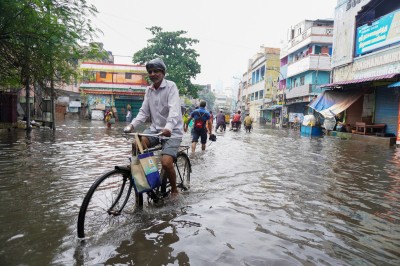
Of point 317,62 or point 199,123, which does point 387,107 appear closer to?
point 199,123

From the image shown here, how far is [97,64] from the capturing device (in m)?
39.4

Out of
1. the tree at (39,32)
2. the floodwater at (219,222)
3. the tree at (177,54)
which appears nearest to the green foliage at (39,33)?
the tree at (39,32)

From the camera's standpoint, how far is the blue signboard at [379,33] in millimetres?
15570

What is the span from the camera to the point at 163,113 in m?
4.28

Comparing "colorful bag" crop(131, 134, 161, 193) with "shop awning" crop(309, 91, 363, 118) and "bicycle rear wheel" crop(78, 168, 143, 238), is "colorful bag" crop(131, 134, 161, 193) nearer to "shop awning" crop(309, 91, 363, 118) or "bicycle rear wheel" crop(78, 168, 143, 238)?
"bicycle rear wheel" crop(78, 168, 143, 238)

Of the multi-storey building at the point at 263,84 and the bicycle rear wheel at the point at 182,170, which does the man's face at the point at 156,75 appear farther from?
the multi-storey building at the point at 263,84

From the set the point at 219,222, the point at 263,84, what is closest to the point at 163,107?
the point at 219,222

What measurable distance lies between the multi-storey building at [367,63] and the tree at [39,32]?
13763 millimetres

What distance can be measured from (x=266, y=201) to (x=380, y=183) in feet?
10.5

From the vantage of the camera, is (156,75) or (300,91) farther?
(300,91)

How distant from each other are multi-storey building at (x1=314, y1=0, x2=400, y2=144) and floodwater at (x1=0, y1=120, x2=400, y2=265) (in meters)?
11.7

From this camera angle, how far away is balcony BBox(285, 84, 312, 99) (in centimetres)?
3431

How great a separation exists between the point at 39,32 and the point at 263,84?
49735 millimetres

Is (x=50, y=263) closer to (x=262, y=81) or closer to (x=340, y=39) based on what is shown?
(x=340, y=39)
